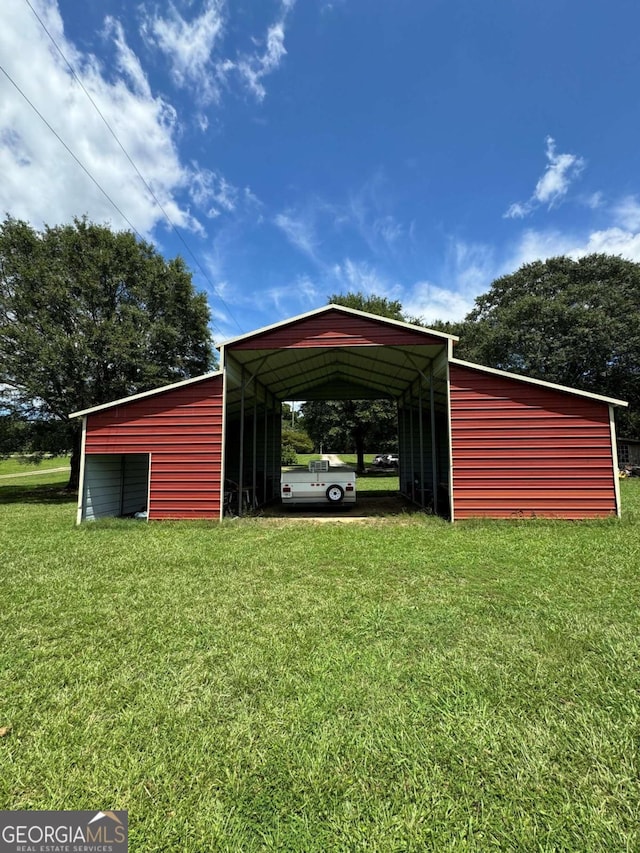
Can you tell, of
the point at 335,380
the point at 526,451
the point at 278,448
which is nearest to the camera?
the point at 526,451

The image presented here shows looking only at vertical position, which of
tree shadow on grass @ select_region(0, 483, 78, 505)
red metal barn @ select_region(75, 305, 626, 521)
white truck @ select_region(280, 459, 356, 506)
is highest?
red metal barn @ select_region(75, 305, 626, 521)

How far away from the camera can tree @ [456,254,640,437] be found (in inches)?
903

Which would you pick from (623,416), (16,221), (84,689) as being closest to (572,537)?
(84,689)

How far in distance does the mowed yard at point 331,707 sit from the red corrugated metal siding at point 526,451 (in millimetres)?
3667

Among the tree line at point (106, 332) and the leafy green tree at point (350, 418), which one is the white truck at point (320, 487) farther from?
the leafy green tree at point (350, 418)

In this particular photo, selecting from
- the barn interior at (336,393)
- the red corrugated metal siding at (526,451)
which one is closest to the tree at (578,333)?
the barn interior at (336,393)

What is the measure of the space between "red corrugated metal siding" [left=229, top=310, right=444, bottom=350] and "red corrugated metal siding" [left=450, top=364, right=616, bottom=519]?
159 centimetres

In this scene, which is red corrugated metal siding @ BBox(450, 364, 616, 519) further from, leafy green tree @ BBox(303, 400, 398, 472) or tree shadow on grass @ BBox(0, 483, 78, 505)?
Answer: leafy green tree @ BBox(303, 400, 398, 472)

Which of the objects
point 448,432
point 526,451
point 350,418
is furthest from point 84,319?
point 350,418

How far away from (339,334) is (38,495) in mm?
15823

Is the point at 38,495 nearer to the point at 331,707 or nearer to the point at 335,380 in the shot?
the point at 335,380

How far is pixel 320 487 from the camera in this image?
467 inches

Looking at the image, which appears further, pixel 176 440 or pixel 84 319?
pixel 84 319

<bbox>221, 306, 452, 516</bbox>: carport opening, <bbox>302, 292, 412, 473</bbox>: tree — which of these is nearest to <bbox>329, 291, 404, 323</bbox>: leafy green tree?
<bbox>302, 292, 412, 473</bbox>: tree
